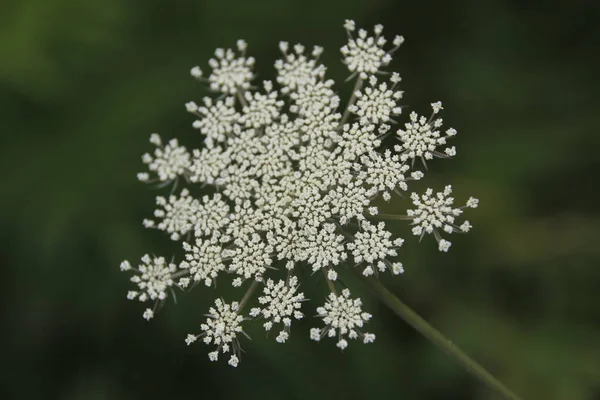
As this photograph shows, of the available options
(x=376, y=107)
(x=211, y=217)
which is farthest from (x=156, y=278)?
(x=376, y=107)

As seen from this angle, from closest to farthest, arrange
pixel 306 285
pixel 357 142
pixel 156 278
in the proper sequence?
pixel 357 142
pixel 156 278
pixel 306 285

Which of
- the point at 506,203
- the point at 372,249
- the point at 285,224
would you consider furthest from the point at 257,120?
the point at 506,203

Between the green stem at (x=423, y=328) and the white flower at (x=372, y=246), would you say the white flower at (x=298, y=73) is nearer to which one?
the white flower at (x=372, y=246)

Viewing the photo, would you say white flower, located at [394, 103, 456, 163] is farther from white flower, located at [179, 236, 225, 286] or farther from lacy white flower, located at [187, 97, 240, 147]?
white flower, located at [179, 236, 225, 286]

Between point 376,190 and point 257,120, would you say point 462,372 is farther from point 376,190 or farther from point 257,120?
point 257,120

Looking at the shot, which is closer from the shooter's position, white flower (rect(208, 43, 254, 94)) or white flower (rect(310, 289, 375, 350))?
white flower (rect(310, 289, 375, 350))

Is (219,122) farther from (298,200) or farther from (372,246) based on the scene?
(372,246)

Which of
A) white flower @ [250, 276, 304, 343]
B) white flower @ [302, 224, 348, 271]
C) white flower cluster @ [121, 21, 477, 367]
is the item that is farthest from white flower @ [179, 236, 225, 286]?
white flower @ [302, 224, 348, 271]

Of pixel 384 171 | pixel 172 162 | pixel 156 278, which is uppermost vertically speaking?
pixel 384 171
